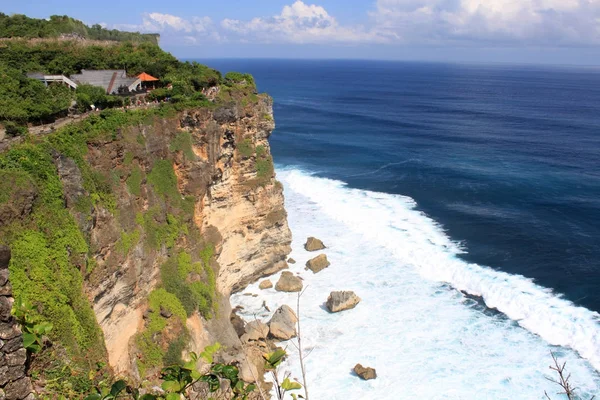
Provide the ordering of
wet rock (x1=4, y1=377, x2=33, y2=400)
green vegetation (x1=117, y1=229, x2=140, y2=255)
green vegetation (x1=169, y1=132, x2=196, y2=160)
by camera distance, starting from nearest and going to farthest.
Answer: wet rock (x1=4, y1=377, x2=33, y2=400) → green vegetation (x1=117, y1=229, x2=140, y2=255) → green vegetation (x1=169, y1=132, x2=196, y2=160)

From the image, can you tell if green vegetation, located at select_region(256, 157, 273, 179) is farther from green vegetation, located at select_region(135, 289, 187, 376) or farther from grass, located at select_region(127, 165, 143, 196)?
green vegetation, located at select_region(135, 289, 187, 376)

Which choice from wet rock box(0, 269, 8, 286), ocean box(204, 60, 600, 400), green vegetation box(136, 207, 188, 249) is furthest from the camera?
ocean box(204, 60, 600, 400)

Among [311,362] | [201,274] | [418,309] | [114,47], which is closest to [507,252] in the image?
[418,309]

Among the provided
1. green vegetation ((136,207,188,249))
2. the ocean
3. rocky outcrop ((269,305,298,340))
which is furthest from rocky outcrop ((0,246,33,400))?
rocky outcrop ((269,305,298,340))

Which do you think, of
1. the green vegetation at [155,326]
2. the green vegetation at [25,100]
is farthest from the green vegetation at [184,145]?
the green vegetation at [155,326]

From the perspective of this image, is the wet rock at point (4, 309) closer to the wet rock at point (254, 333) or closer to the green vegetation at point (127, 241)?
the green vegetation at point (127, 241)

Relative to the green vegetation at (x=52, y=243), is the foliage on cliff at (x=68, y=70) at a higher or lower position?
higher
